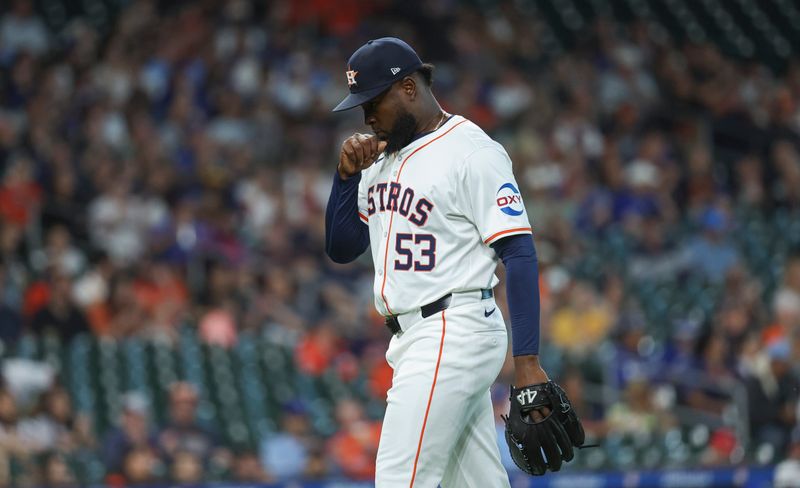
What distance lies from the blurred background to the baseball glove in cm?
359

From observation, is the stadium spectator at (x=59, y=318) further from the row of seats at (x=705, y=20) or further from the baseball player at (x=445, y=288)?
the row of seats at (x=705, y=20)

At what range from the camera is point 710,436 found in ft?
26.1

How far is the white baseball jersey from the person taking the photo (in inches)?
137

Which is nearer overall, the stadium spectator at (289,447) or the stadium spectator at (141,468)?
the stadium spectator at (141,468)

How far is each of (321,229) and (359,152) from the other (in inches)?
266

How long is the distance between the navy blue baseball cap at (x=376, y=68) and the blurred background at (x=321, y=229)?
3980 mm

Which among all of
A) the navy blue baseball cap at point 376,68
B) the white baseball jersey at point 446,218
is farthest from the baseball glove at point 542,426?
the navy blue baseball cap at point 376,68

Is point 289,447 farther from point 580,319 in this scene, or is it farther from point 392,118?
point 392,118

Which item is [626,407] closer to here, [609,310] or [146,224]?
[609,310]

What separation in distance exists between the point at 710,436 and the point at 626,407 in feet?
2.09

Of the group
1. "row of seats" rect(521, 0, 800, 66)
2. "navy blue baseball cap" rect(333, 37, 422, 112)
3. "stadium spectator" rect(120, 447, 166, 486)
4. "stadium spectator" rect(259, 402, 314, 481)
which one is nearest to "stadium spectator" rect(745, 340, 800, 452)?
"stadium spectator" rect(259, 402, 314, 481)

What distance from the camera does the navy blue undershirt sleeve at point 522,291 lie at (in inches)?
133

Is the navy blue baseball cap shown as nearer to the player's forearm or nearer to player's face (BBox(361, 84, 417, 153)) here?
player's face (BBox(361, 84, 417, 153))

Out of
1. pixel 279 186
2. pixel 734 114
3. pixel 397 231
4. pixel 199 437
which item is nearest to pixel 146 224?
pixel 279 186
